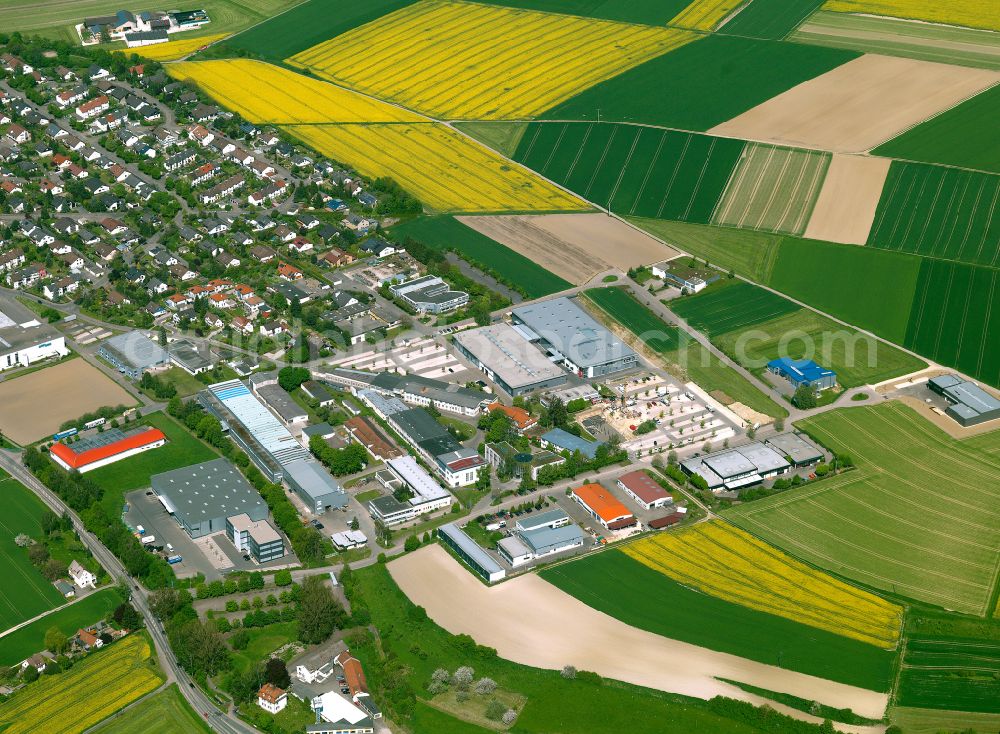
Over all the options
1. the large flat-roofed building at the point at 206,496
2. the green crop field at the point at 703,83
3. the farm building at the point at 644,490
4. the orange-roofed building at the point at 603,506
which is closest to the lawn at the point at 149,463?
the large flat-roofed building at the point at 206,496

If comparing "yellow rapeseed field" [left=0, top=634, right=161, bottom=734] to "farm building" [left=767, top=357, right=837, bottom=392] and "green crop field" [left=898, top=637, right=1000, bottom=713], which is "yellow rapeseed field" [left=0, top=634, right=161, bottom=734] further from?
"farm building" [left=767, top=357, right=837, bottom=392]

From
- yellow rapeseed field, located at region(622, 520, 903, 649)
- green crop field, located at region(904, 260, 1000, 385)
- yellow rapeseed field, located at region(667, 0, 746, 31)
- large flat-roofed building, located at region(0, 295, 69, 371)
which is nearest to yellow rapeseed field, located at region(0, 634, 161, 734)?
yellow rapeseed field, located at region(622, 520, 903, 649)

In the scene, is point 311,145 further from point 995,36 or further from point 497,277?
point 995,36

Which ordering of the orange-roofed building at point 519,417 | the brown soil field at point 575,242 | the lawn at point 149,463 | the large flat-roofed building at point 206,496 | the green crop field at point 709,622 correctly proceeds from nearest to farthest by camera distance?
the green crop field at point 709,622
the large flat-roofed building at point 206,496
the lawn at point 149,463
the orange-roofed building at point 519,417
the brown soil field at point 575,242

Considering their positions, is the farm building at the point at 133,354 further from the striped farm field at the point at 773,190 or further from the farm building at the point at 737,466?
the striped farm field at the point at 773,190

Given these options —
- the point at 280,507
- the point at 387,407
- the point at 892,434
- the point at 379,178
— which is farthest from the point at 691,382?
the point at 379,178
